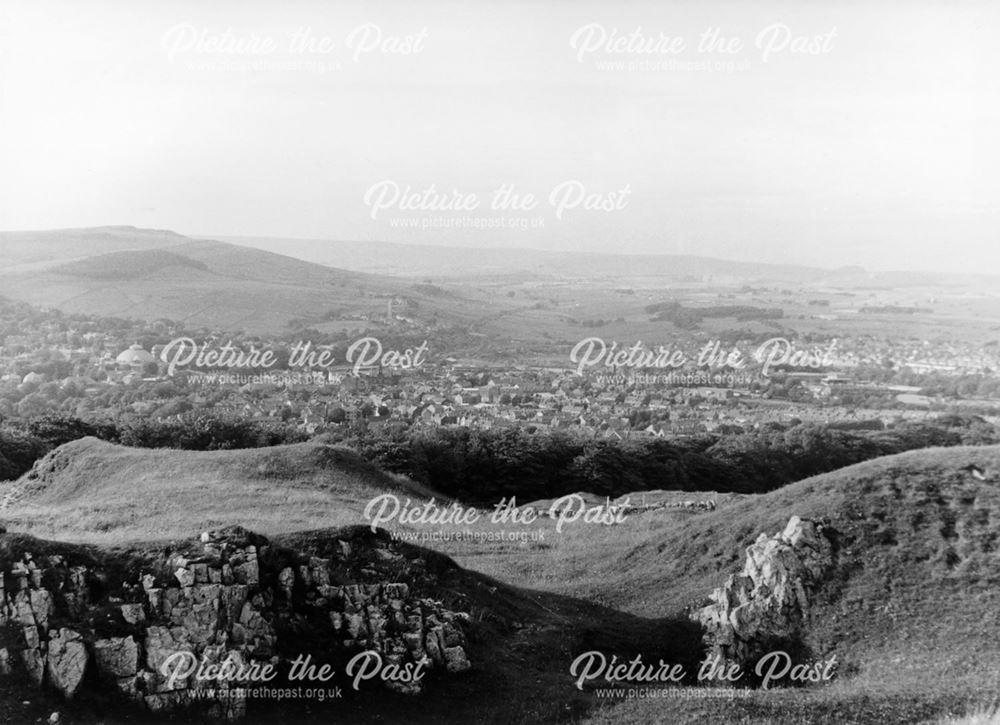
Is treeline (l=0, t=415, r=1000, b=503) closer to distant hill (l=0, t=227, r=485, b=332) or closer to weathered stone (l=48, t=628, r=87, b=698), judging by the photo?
weathered stone (l=48, t=628, r=87, b=698)

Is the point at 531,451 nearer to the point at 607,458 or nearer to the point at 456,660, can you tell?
the point at 607,458

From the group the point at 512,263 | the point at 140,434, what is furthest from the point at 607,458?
the point at 512,263

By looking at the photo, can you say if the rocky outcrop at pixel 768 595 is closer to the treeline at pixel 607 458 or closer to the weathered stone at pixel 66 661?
the weathered stone at pixel 66 661

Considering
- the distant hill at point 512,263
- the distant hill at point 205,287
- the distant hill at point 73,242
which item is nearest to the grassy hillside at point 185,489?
the distant hill at point 205,287

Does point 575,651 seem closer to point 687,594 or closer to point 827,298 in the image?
point 687,594

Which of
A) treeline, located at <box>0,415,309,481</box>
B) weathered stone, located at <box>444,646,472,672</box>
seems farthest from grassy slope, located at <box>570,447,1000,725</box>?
treeline, located at <box>0,415,309,481</box>

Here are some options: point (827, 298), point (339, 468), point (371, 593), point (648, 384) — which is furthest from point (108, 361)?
point (827, 298)
